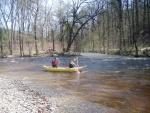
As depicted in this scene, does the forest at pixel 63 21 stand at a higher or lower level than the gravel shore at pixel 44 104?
higher

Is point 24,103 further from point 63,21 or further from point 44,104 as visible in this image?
point 63,21

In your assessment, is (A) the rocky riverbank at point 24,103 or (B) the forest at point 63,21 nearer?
(A) the rocky riverbank at point 24,103

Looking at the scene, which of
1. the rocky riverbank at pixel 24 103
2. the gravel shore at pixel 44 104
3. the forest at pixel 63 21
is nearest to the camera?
the rocky riverbank at pixel 24 103

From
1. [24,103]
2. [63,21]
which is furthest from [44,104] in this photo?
[63,21]

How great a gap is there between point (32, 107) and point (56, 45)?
5094 cm

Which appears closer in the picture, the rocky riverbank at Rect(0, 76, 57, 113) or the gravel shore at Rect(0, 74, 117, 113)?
the rocky riverbank at Rect(0, 76, 57, 113)

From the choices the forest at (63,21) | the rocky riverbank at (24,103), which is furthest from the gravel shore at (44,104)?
the forest at (63,21)

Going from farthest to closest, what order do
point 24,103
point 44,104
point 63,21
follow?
point 63,21, point 44,104, point 24,103

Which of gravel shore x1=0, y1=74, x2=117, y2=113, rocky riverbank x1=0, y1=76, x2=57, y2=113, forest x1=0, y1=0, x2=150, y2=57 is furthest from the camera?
forest x1=0, y1=0, x2=150, y2=57

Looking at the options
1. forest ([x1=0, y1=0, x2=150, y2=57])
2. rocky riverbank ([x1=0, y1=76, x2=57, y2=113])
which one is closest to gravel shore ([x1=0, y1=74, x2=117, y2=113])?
rocky riverbank ([x1=0, y1=76, x2=57, y2=113])

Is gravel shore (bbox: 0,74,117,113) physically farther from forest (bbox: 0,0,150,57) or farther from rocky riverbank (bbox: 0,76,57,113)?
forest (bbox: 0,0,150,57)

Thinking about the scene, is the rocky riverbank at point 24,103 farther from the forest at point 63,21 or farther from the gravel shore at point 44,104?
the forest at point 63,21

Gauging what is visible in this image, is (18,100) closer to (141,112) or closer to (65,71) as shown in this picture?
(141,112)

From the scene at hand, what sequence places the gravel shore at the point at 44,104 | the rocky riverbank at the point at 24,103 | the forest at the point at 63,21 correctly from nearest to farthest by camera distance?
the rocky riverbank at the point at 24,103 → the gravel shore at the point at 44,104 → the forest at the point at 63,21
